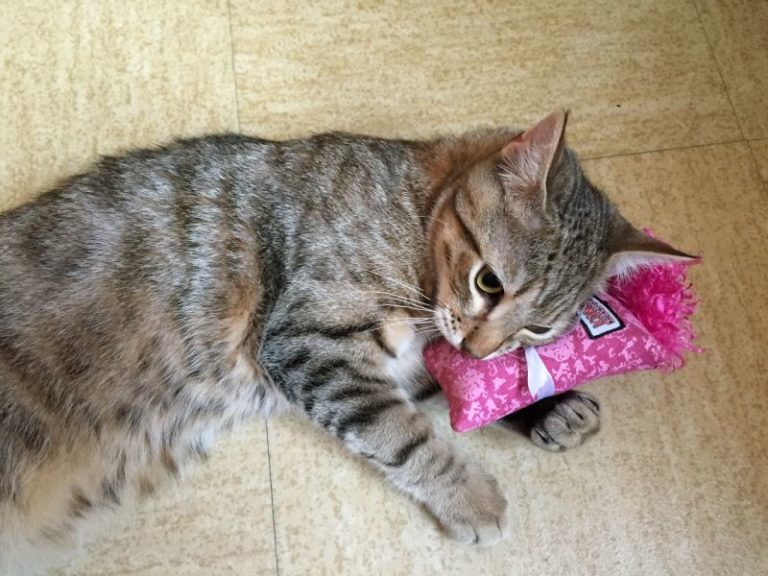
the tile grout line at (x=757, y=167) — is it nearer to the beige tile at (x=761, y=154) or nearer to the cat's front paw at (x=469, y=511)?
the beige tile at (x=761, y=154)

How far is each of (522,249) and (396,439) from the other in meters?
0.48

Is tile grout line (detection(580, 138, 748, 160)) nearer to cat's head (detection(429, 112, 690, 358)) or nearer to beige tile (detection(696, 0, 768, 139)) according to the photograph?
beige tile (detection(696, 0, 768, 139))

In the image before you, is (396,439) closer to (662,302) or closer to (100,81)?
(662,302)

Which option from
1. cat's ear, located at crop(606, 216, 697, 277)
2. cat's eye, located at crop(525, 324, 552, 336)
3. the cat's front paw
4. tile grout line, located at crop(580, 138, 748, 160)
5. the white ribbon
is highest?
cat's ear, located at crop(606, 216, 697, 277)

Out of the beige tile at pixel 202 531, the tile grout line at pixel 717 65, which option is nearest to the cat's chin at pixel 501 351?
the beige tile at pixel 202 531

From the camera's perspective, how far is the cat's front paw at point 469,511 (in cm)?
155

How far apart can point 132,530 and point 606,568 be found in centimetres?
105

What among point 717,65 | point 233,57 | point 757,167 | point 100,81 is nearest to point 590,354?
point 757,167

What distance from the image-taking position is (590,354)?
4.79 feet

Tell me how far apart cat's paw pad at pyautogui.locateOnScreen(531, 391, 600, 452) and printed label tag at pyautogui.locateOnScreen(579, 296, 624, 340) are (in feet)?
0.84

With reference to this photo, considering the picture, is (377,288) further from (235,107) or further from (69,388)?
(235,107)

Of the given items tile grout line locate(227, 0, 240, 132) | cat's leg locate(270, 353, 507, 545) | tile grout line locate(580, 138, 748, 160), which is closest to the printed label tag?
cat's leg locate(270, 353, 507, 545)

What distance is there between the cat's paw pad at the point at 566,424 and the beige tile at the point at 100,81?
116 cm

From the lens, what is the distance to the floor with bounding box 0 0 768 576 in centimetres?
159
